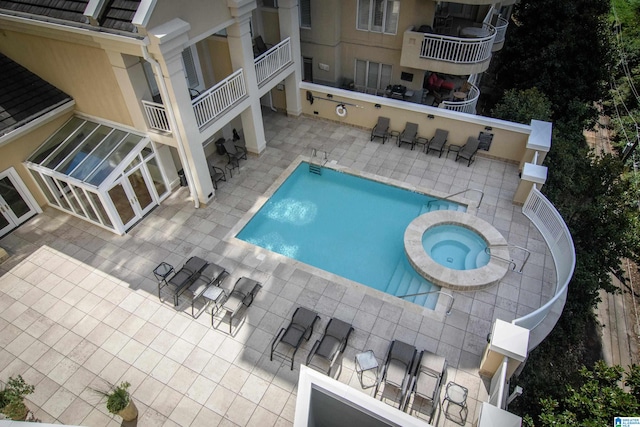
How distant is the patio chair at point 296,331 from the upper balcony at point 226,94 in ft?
24.4

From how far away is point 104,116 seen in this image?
45.3ft

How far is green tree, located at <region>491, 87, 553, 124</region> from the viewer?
646 inches

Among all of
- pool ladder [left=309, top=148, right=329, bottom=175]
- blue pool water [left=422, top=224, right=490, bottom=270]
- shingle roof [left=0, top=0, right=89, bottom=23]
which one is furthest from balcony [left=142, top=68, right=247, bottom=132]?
blue pool water [left=422, top=224, right=490, bottom=270]

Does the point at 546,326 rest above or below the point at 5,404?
below

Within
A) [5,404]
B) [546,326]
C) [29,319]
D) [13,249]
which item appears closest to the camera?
[5,404]

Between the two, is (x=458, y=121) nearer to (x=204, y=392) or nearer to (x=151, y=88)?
(x=151, y=88)

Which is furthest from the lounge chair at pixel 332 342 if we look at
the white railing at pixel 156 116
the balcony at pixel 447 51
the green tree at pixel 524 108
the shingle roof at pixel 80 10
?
the balcony at pixel 447 51

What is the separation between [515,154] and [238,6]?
1224 centimetres

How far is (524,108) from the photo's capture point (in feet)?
54.6

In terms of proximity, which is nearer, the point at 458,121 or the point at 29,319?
the point at 29,319

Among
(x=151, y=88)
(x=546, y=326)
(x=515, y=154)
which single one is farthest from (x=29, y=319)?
(x=515, y=154)

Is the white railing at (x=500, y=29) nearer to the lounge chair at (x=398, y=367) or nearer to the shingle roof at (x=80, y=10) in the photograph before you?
the shingle roof at (x=80, y=10)

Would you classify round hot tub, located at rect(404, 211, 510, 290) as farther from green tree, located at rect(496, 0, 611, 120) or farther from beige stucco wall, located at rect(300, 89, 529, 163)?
green tree, located at rect(496, 0, 611, 120)

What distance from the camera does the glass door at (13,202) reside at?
13219 mm
